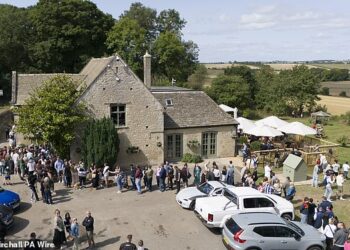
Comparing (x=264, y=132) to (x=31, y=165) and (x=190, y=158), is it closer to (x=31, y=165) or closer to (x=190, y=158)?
(x=190, y=158)

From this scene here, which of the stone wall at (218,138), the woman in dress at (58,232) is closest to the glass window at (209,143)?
the stone wall at (218,138)

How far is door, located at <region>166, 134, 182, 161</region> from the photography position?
93.9 feet

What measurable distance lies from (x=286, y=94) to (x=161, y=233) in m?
40.0

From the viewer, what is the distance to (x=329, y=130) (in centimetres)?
4550

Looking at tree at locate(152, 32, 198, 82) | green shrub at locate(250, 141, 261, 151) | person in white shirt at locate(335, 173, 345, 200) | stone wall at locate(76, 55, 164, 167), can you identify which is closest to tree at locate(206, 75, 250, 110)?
tree at locate(152, 32, 198, 82)

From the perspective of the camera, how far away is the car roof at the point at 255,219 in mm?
14578

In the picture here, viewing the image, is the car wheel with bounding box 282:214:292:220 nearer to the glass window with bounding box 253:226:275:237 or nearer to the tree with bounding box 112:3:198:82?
the glass window with bounding box 253:226:275:237

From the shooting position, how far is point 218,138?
98.5ft

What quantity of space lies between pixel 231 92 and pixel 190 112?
72.5 feet

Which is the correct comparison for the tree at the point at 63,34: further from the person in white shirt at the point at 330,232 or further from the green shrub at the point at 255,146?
the person in white shirt at the point at 330,232

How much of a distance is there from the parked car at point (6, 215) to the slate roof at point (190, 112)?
1321 centimetres

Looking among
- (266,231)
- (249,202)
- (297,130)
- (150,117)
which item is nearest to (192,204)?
(249,202)

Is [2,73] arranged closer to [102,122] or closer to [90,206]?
[102,122]

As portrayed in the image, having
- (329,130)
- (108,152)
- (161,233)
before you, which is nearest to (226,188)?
(161,233)
